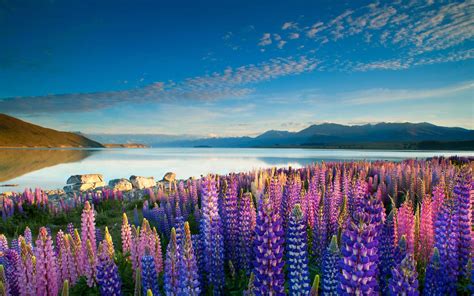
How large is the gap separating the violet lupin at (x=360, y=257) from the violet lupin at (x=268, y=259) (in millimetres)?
601

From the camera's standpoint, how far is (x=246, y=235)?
4.73m

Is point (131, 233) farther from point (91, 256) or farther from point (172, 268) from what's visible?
point (172, 268)

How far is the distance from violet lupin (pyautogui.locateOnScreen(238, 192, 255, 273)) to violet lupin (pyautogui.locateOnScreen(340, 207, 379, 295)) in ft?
7.49

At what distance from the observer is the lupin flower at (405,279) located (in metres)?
2.55

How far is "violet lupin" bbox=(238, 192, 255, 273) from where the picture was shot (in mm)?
4688

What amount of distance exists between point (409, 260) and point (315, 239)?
122 inches

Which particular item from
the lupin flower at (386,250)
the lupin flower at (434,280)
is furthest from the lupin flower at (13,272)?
the lupin flower at (434,280)

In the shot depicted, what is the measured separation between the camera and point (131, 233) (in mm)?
5391

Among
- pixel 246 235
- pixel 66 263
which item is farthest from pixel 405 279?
pixel 66 263

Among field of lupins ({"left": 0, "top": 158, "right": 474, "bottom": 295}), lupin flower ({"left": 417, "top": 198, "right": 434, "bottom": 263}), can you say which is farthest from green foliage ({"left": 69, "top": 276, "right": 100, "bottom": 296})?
lupin flower ({"left": 417, "top": 198, "right": 434, "bottom": 263})

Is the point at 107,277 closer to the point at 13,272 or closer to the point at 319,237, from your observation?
the point at 13,272

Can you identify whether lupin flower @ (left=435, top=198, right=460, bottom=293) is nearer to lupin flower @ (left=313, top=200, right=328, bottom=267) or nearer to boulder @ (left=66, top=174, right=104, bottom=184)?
lupin flower @ (left=313, top=200, right=328, bottom=267)

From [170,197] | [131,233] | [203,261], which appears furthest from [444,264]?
[170,197]

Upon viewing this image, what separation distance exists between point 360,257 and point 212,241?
→ 8.11 ft
